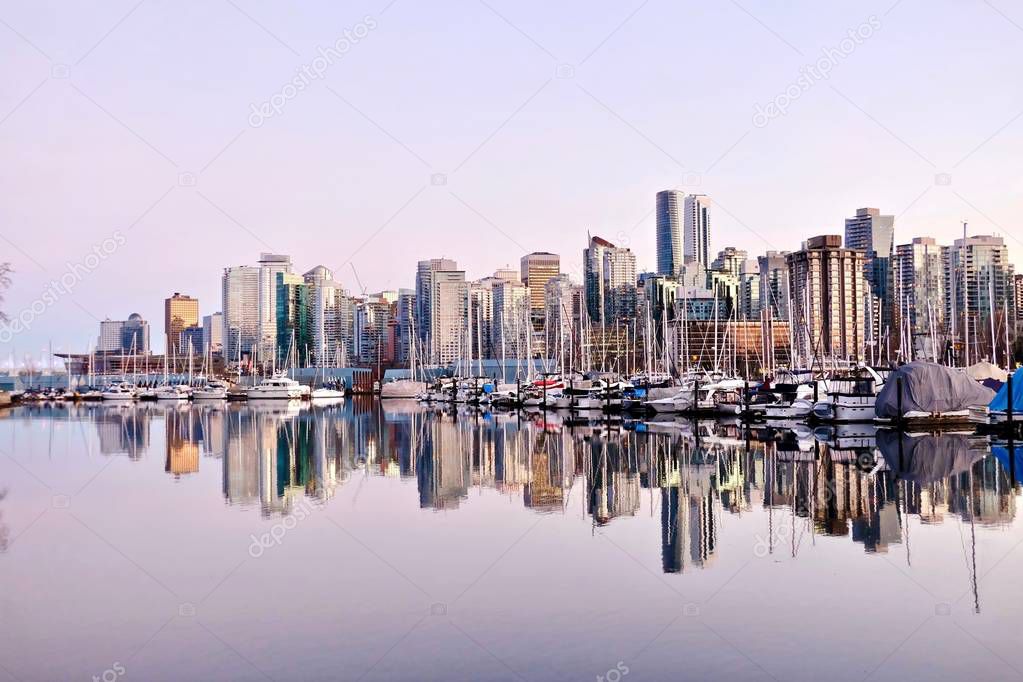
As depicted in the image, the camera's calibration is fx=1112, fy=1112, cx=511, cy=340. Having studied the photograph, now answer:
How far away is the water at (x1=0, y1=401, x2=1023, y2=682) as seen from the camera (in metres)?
12.8

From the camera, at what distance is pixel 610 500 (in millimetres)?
26812

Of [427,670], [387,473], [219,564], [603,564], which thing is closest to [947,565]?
[603,564]

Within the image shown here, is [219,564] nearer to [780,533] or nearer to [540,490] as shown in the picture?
[780,533]

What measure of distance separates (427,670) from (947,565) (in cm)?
978

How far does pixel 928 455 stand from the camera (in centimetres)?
3678

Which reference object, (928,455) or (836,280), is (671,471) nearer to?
(928,455)

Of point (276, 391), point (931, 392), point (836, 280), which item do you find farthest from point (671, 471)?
point (836, 280)

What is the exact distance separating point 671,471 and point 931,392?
21.5 meters

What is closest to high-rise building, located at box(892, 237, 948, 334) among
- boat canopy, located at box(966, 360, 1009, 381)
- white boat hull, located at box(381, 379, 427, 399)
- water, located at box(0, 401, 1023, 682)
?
white boat hull, located at box(381, 379, 427, 399)

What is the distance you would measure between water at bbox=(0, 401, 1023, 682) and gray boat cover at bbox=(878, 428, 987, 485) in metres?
0.29

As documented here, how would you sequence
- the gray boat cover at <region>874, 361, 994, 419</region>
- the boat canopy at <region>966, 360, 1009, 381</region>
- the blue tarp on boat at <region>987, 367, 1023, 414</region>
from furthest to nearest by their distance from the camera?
the boat canopy at <region>966, 360, 1009, 381</region>
the gray boat cover at <region>874, 361, 994, 419</region>
the blue tarp on boat at <region>987, 367, 1023, 414</region>

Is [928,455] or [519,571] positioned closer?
[519,571]

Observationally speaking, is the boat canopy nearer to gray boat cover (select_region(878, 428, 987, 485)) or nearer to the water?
gray boat cover (select_region(878, 428, 987, 485))

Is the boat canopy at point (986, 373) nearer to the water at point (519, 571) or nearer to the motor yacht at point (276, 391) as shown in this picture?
the water at point (519, 571)
